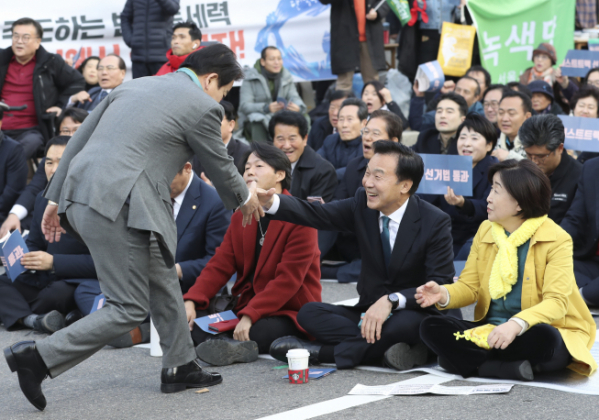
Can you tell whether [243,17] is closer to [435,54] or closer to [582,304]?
[435,54]

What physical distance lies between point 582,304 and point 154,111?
2.35 metres

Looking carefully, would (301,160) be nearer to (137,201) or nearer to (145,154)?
(145,154)

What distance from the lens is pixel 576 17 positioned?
12.9 metres

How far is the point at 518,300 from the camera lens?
400 cm

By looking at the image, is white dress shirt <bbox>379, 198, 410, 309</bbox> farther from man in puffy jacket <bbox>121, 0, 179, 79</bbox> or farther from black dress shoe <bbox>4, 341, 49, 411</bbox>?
man in puffy jacket <bbox>121, 0, 179, 79</bbox>

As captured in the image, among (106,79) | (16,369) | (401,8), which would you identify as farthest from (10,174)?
(401,8)

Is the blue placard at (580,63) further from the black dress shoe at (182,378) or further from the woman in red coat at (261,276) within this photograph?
the black dress shoe at (182,378)

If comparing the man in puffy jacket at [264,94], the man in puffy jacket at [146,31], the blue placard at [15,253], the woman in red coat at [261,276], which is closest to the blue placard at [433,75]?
the man in puffy jacket at [264,94]

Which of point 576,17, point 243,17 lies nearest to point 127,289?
point 243,17

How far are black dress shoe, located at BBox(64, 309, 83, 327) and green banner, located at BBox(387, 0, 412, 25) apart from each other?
264 inches

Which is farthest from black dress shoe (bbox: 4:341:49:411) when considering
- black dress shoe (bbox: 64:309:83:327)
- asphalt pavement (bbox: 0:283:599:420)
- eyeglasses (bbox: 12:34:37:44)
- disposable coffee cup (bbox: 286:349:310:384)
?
eyeglasses (bbox: 12:34:37:44)

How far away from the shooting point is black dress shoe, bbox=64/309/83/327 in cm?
539

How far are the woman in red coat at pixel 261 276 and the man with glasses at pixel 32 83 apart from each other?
16.0ft

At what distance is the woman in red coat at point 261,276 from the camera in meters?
4.60
